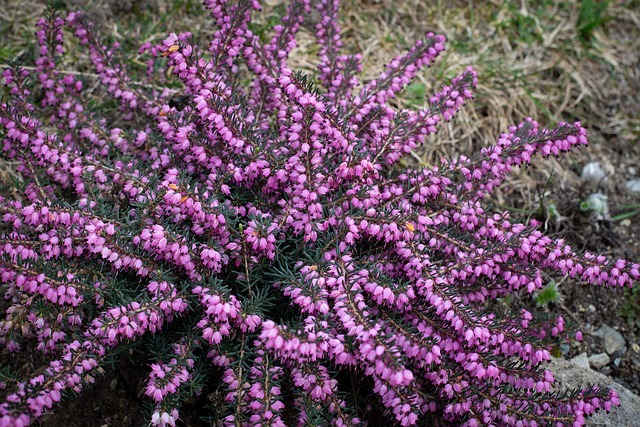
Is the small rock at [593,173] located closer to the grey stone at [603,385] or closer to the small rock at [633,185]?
the small rock at [633,185]

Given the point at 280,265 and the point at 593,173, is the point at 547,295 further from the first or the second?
the point at 280,265

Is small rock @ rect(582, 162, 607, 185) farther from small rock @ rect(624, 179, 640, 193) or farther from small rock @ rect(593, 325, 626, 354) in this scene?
small rock @ rect(593, 325, 626, 354)

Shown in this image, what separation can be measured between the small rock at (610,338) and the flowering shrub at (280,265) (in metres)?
1.08

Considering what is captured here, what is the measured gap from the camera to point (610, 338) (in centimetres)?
379

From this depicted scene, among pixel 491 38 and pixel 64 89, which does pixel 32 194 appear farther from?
pixel 491 38

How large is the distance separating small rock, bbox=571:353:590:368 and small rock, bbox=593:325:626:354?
0.26 metres

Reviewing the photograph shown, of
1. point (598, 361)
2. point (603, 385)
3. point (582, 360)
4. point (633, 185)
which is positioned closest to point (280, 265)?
point (603, 385)

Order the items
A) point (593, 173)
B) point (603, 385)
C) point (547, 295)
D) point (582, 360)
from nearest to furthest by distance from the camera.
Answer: point (603, 385) < point (582, 360) < point (547, 295) < point (593, 173)

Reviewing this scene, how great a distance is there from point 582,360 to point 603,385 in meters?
0.40

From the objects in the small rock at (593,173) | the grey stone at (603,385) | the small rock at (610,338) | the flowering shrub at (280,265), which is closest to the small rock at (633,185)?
the small rock at (593,173)

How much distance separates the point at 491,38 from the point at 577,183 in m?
1.39

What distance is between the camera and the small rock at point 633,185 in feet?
15.0

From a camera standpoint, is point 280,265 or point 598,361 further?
point 598,361

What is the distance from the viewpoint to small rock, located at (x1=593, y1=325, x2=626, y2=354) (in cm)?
376
